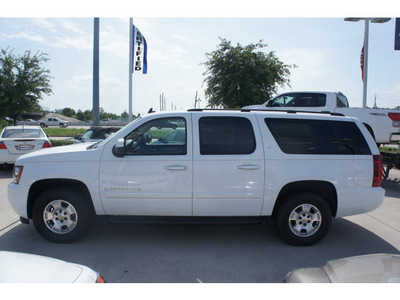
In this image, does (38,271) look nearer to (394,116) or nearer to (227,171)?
(227,171)

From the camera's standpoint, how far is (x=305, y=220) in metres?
4.57

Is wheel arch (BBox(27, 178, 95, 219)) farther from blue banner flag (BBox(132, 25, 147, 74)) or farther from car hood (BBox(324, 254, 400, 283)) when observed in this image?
blue banner flag (BBox(132, 25, 147, 74))

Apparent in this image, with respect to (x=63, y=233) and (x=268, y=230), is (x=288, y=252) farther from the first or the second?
(x=63, y=233)

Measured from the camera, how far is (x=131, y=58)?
17.4 metres

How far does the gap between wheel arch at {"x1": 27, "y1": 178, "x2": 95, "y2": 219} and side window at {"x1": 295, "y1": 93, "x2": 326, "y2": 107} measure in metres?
9.00

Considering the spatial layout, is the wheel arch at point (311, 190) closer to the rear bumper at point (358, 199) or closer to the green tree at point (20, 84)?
the rear bumper at point (358, 199)

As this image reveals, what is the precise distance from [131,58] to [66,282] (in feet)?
54.7

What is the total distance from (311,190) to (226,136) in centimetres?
149

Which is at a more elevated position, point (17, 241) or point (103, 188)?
point (103, 188)

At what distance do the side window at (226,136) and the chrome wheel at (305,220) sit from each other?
3.68 feet

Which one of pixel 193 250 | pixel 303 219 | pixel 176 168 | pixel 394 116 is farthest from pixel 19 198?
pixel 394 116

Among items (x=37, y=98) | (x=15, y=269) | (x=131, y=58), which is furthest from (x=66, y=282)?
(x=37, y=98)

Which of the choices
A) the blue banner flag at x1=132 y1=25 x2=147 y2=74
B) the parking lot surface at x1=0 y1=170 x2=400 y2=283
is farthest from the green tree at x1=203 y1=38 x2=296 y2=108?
the parking lot surface at x1=0 y1=170 x2=400 y2=283

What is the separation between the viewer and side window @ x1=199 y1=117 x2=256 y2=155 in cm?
446
